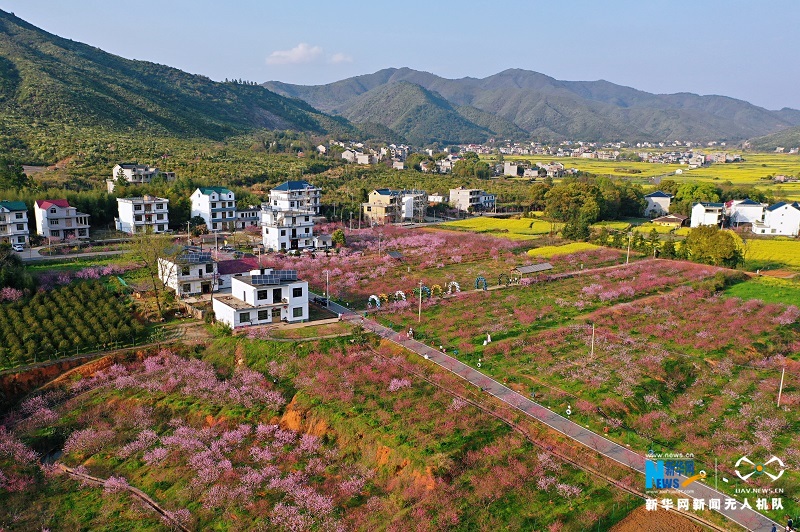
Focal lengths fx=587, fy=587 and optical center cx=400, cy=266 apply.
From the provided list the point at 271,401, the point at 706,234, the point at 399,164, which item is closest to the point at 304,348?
the point at 271,401

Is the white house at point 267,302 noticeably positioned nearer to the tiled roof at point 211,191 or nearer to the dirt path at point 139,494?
the dirt path at point 139,494

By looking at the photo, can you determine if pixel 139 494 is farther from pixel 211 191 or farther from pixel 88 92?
pixel 88 92

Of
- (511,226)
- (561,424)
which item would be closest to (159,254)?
(561,424)

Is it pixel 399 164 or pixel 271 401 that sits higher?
pixel 399 164

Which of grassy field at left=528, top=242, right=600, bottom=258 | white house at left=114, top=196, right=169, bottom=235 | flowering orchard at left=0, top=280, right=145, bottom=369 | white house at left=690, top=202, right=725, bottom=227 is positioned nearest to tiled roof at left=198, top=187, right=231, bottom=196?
white house at left=114, top=196, right=169, bottom=235

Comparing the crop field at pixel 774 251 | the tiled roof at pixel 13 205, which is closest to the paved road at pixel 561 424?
the crop field at pixel 774 251

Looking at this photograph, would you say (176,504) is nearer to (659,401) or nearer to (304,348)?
(304,348)
